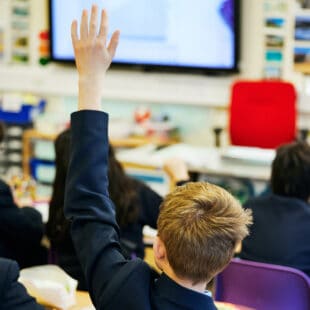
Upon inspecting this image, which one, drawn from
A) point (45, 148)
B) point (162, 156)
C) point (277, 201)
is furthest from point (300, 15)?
point (277, 201)

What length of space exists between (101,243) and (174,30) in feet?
13.3

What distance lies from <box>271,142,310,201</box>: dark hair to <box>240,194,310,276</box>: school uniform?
6cm

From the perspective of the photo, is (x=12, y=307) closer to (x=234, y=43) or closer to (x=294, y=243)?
(x=294, y=243)

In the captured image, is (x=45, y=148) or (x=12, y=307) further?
(x=45, y=148)

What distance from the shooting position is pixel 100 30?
47.8 inches

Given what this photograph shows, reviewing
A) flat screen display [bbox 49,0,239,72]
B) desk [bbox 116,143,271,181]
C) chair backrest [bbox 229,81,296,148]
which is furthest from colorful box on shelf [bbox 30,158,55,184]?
chair backrest [bbox 229,81,296,148]

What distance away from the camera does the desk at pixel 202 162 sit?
3.65m

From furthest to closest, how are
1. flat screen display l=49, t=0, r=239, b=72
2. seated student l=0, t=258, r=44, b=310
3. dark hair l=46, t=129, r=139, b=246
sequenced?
flat screen display l=49, t=0, r=239, b=72 < dark hair l=46, t=129, r=139, b=246 < seated student l=0, t=258, r=44, b=310

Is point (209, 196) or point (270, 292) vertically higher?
point (209, 196)

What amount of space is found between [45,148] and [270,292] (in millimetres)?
3619

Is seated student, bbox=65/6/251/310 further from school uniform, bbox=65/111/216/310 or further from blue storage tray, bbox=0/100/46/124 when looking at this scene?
blue storage tray, bbox=0/100/46/124

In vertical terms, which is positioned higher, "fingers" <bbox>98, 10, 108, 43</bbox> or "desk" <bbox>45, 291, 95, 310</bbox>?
"fingers" <bbox>98, 10, 108, 43</bbox>

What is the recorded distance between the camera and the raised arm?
1.22 meters

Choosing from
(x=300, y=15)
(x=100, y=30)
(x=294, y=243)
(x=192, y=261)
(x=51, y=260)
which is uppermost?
(x=300, y=15)
